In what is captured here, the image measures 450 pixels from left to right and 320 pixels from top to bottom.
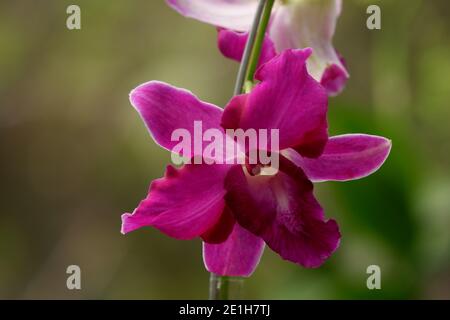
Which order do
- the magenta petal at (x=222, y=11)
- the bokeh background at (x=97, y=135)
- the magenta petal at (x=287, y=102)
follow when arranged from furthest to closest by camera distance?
the bokeh background at (x=97, y=135) < the magenta petal at (x=222, y=11) < the magenta petal at (x=287, y=102)

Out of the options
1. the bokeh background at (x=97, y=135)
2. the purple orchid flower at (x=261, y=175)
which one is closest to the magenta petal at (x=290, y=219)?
the purple orchid flower at (x=261, y=175)

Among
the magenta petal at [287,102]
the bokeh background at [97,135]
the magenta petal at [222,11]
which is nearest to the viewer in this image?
the magenta petal at [287,102]

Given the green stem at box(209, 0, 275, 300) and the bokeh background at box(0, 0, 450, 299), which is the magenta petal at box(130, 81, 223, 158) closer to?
the green stem at box(209, 0, 275, 300)

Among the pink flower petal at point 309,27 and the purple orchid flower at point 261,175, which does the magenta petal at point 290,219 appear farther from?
the pink flower petal at point 309,27

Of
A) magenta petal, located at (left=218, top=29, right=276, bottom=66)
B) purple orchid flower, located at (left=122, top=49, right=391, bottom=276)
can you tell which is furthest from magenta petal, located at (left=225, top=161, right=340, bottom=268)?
magenta petal, located at (left=218, top=29, right=276, bottom=66)

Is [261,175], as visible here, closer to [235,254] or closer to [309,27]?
[235,254]

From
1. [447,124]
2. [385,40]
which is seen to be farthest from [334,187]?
[447,124]

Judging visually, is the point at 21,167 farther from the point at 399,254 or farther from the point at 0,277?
the point at 399,254
